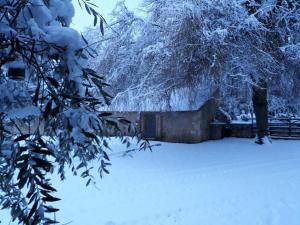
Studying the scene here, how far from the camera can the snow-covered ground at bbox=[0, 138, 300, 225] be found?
7.07 m

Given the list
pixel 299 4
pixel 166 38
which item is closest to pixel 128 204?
pixel 166 38

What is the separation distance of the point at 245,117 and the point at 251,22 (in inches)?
647

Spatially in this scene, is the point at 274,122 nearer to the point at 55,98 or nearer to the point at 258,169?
the point at 258,169

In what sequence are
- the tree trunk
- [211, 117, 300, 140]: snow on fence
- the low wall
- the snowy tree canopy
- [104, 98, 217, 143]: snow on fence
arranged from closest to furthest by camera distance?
the snowy tree canopy < the tree trunk < [104, 98, 217, 143]: snow on fence < [211, 117, 300, 140]: snow on fence < the low wall

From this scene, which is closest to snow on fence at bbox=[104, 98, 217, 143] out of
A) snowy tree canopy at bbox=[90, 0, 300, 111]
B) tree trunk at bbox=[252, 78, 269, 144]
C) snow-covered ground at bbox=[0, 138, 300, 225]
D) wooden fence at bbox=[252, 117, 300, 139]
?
tree trunk at bbox=[252, 78, 269, 144]

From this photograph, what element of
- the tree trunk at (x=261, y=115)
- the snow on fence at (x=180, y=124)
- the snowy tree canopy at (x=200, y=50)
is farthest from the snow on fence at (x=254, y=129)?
the snowy tree canopy at (x=200, y=50)

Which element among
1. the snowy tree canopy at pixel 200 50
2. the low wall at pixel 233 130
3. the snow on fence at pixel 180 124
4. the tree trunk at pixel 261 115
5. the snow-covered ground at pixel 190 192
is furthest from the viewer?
the low wall at pixel 233 130

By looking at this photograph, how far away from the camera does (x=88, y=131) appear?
5.26 ft

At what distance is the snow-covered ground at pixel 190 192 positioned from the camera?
23.2 ft

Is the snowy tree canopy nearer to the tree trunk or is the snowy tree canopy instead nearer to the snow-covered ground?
the tree trunk

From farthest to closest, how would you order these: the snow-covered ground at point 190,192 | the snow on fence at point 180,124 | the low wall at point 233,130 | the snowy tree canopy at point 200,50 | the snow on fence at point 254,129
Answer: the low wall at point 233,130 → the snow on fence at point 254,129 → the snow on fence at point 180,124 → the snowy tree canopy at point 200,50 → the snow-covered ground at point 190,192

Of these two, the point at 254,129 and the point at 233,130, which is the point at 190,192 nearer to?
the point at 254,129

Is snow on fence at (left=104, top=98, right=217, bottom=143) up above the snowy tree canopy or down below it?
below

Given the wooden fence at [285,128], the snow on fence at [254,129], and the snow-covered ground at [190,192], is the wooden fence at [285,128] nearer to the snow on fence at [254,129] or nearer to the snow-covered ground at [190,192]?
the snow on fence at [254,129]
